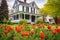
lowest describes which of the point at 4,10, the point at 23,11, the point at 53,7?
the point at 23,11

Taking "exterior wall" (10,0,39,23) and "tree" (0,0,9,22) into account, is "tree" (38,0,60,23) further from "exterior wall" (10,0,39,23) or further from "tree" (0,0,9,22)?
"exterior wall" (10,0,39,23)

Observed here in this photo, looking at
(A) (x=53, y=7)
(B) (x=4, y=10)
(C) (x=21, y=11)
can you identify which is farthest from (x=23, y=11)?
(A) (x=53, y=7)

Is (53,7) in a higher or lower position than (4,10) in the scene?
higher

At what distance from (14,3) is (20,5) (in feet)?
1.93

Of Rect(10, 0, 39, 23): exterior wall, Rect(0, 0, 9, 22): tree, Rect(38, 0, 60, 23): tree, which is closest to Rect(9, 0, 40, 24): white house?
Rect(10, 0, 39, 23): exterior wall

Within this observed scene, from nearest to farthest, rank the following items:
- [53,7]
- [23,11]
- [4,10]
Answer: [53,7]
[4,10]
[23,11]

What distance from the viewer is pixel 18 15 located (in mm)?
18328

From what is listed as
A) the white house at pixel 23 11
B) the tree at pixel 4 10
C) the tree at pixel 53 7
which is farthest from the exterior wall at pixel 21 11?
the tree at pixel 53 7

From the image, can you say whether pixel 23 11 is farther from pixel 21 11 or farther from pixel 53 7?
pixel 53 7

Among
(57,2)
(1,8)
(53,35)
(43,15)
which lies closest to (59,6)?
(57,2)

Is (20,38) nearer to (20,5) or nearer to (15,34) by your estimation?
(15,34)

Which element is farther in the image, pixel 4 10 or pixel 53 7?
pixel 4 10

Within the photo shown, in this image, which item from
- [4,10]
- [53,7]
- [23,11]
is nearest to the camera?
[53,7]

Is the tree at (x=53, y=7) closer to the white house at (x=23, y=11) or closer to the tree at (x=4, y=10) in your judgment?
the tree at (x=4, y=10)
